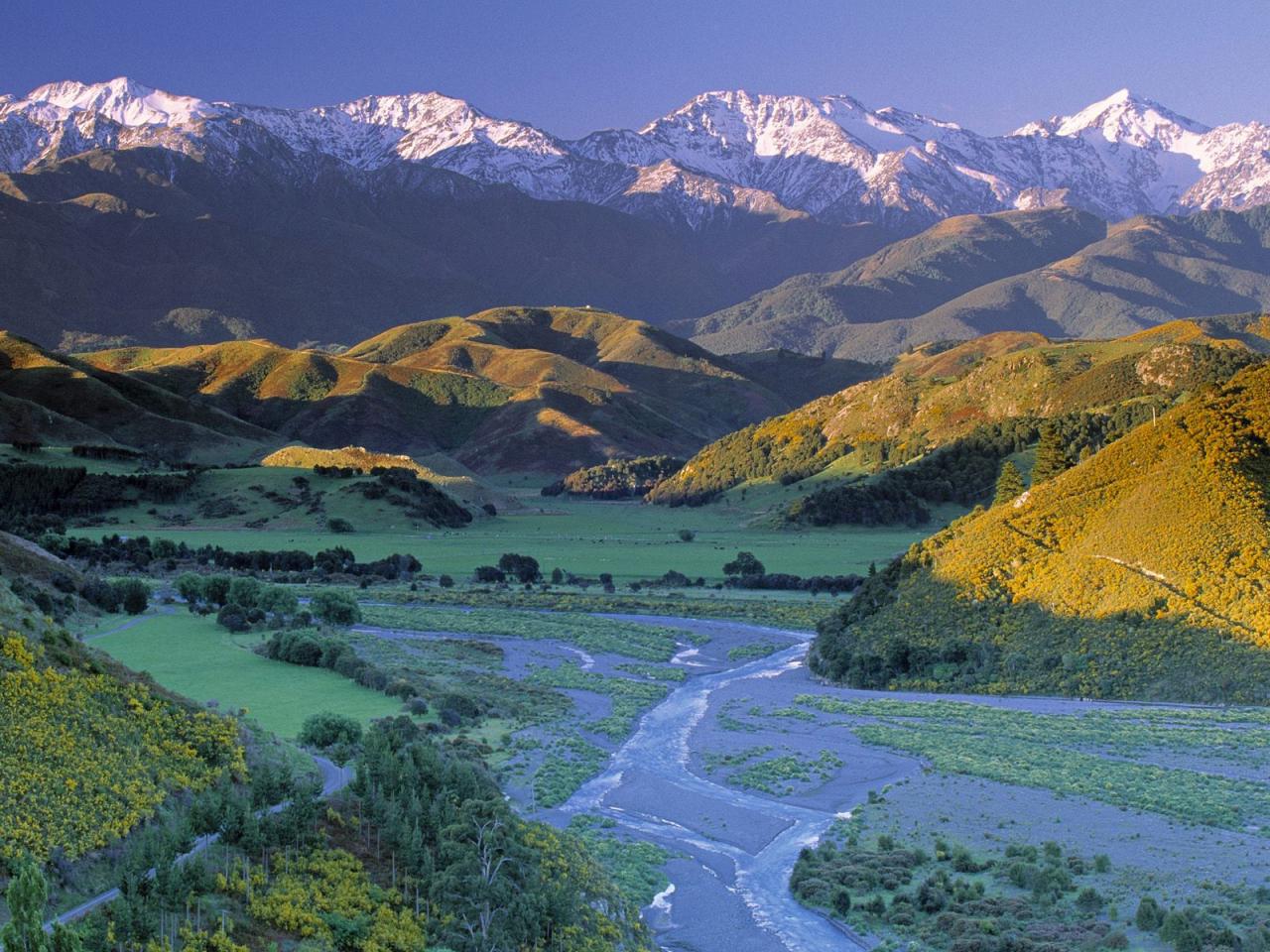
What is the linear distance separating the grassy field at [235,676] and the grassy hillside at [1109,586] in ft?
105

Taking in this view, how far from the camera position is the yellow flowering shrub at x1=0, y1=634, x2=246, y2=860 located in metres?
36.6

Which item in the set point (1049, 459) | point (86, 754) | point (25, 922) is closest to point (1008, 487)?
point (1049, 459)

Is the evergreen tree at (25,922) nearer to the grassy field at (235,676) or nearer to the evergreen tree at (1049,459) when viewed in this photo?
the grassy field at (235,676)

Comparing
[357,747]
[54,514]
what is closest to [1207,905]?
[357,747]

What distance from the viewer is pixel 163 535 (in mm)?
168125

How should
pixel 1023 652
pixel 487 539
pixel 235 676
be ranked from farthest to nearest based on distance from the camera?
pixel 487 539 < pixel 1023 652 < pixel 235 676

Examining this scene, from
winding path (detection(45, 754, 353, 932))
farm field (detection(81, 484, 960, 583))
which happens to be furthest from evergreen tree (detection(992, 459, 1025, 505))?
winding path (detection(45, 754, 353, 932))

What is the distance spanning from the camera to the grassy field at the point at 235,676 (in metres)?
62.1

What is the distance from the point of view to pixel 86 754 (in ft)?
132

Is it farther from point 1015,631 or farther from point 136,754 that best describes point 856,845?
point 1015,631

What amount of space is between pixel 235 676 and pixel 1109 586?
47.1m

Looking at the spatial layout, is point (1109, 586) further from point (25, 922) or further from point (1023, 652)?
point (25, 922)

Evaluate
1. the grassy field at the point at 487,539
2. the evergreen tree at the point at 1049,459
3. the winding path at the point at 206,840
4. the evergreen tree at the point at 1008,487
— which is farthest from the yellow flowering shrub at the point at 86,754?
the grassy field at the point at 487,539

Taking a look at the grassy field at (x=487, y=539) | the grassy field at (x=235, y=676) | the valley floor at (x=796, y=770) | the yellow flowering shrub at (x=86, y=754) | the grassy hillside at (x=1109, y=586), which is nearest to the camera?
the yellow flowering shrub at (x=86, y=754)
